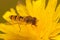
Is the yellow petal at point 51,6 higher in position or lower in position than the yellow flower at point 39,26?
higher

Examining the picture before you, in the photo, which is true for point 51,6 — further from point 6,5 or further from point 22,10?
point 6,5

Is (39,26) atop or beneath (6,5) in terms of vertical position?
beneath

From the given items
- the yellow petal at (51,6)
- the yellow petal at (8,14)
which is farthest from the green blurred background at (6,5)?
the yellow petal at (51,6)

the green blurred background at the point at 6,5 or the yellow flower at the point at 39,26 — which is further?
the green blurred background at the point at 6,5

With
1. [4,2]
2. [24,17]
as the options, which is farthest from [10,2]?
[24,17]

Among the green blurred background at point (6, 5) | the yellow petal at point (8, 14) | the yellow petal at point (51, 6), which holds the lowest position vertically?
the yellow petal at point (51, 6)

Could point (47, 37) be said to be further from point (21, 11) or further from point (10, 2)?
point (10, 2)

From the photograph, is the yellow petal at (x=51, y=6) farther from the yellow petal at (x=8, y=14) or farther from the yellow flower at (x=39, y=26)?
the yellow petal at (x=8, y=14)

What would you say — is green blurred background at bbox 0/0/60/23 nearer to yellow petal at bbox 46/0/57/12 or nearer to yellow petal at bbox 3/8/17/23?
yellow petal at bbox 3/8/17/23

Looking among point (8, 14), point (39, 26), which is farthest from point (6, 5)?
point (39, 26)
